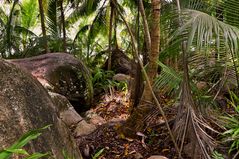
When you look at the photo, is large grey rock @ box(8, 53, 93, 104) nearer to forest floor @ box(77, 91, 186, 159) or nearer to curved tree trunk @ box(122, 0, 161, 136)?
forest floor @ box(77, 91, 186, 159)

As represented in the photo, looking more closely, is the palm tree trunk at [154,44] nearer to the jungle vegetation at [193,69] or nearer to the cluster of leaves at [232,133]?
the jungle vegetation at [193,69]

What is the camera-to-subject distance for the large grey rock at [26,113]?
85.9 inches

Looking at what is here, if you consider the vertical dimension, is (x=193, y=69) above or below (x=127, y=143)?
above

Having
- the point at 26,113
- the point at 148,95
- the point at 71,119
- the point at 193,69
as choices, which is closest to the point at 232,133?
the point at 193,69

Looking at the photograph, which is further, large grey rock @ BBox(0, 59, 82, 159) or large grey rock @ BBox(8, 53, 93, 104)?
large grey rock @ BBox(8, 53, 93, 104)

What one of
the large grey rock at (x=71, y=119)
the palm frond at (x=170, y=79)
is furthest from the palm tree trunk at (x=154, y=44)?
the large grey rock at (x=71, y=119)

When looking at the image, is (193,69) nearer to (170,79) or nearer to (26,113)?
(170,79)

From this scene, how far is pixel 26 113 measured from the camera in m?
2.35

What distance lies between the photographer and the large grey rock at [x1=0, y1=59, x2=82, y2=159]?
2182 millimetres

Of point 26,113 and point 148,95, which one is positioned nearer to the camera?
point 26,113

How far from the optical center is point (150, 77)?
385cm

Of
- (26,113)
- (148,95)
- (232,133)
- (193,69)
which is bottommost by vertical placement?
(232,133)

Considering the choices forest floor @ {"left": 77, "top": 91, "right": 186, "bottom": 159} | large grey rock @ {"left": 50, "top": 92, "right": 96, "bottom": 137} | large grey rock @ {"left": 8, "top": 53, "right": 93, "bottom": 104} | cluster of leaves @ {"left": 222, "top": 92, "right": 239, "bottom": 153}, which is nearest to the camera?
cluster of leaves @ {"left": 222, "top": 92, "right": 239, "bottom": 153}

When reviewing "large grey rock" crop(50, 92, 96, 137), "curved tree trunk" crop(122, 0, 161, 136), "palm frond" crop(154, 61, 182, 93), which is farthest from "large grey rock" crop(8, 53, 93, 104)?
"palm frond" crop(154, 61, 182, 93)
